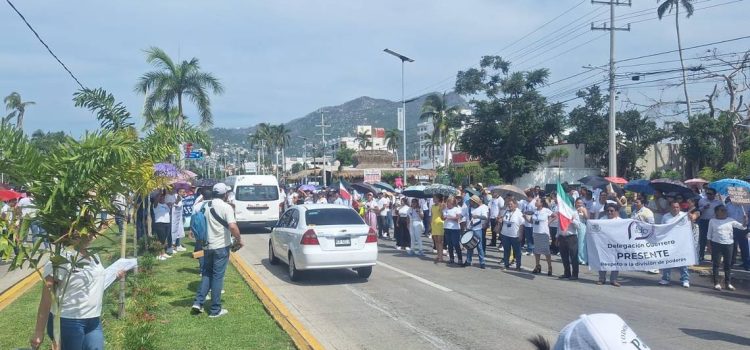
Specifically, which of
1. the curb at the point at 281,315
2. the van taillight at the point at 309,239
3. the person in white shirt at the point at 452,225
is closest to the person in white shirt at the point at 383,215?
the person in white shirt at the point at 452,225

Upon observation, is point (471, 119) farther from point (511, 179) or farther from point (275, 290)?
point (275, 290)

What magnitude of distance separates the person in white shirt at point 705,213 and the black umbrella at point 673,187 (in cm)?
51

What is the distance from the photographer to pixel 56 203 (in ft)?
13.6

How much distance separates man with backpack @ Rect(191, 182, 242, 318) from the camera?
8.66 m

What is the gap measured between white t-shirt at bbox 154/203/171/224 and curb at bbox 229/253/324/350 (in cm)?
294

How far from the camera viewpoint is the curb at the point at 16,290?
9850 mm

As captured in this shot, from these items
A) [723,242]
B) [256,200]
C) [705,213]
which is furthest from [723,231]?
[256,200]

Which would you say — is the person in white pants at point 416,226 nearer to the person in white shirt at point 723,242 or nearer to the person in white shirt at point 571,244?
the person in white shirt at point 571,244

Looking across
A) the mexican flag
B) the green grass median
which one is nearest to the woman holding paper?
the green grass median

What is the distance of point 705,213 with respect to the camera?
14.5 meters

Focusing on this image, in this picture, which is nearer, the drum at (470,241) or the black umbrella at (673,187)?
the drum at (470,241)

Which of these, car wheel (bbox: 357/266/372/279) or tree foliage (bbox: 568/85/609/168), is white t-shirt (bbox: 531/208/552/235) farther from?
tree foliage (bbox: 568/85/609/168)

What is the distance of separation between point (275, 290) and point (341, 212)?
2.24 meters

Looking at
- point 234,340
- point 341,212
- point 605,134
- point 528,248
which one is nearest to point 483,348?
point 234,340
